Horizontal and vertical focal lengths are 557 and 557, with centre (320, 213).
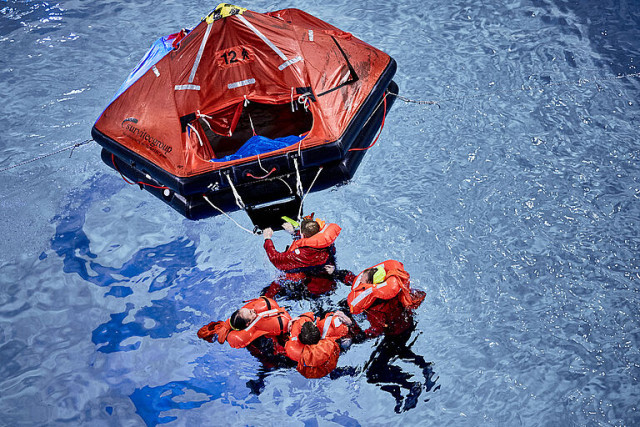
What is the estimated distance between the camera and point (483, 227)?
3.23m

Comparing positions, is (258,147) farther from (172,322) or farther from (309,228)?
(172,322)

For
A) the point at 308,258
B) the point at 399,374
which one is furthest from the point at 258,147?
the point at 399,374

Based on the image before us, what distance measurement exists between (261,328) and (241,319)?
0.11 m

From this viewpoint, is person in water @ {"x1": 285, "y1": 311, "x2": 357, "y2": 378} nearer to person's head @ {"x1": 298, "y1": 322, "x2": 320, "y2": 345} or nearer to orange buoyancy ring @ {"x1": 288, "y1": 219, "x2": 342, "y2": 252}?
person's head @ {"x1": 298, "y1": 322, "x2": 320, "y2": 345}

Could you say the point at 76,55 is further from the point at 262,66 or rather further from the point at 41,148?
the point at 262,66

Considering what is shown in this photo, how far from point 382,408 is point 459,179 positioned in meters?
1.47

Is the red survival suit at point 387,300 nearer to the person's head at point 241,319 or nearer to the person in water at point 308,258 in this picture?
the person in water at point 308,258

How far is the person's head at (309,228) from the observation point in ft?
8.91

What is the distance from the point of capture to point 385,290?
8.12 ft

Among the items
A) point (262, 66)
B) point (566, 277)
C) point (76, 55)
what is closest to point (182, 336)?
point (262, 66)

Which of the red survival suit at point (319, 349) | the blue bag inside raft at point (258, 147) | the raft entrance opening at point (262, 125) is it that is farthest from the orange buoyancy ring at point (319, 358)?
the raft entrance opening at point (262, 125)

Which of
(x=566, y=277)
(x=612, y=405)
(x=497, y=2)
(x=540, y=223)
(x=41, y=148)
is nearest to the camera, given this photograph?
(x=612, y=405)

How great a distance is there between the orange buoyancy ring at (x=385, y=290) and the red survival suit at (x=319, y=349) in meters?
0.11

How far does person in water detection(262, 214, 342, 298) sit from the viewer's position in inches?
106
